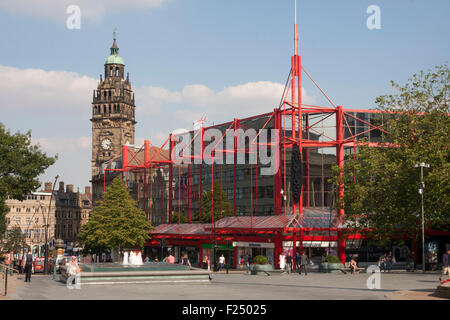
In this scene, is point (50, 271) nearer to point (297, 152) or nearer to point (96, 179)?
point (297, 152)

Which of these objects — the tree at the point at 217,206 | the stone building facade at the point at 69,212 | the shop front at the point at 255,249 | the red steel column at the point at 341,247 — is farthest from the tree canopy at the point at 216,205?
the stone building facade at the point at 69,212

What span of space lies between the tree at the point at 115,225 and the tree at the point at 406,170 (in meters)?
34.3

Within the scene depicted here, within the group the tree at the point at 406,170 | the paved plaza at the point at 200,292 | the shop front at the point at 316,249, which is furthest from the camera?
the shop front at the point at 316,249

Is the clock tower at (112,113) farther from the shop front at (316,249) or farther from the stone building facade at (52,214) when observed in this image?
the shop front at (316,249)

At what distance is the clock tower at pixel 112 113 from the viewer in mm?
179750

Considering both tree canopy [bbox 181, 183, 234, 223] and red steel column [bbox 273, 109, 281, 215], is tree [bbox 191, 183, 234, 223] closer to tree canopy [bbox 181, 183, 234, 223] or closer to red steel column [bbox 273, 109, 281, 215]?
tree canopy [bbox 181, 183, 234, 223]

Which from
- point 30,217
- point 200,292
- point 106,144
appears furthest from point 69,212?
point 200,292

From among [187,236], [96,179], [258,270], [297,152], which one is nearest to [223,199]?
[187,236]

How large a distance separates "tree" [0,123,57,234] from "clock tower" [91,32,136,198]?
388ft

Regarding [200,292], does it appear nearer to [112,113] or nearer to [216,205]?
[216,205]

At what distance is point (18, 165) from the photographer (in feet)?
187

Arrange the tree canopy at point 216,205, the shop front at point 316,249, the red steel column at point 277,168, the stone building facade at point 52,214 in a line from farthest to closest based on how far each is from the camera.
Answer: the stone building facade at point 52,214, the tree canopy at point 216,205, the red steel column at point 277,168, the shop front at point 316,249

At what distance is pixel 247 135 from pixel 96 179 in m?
102
